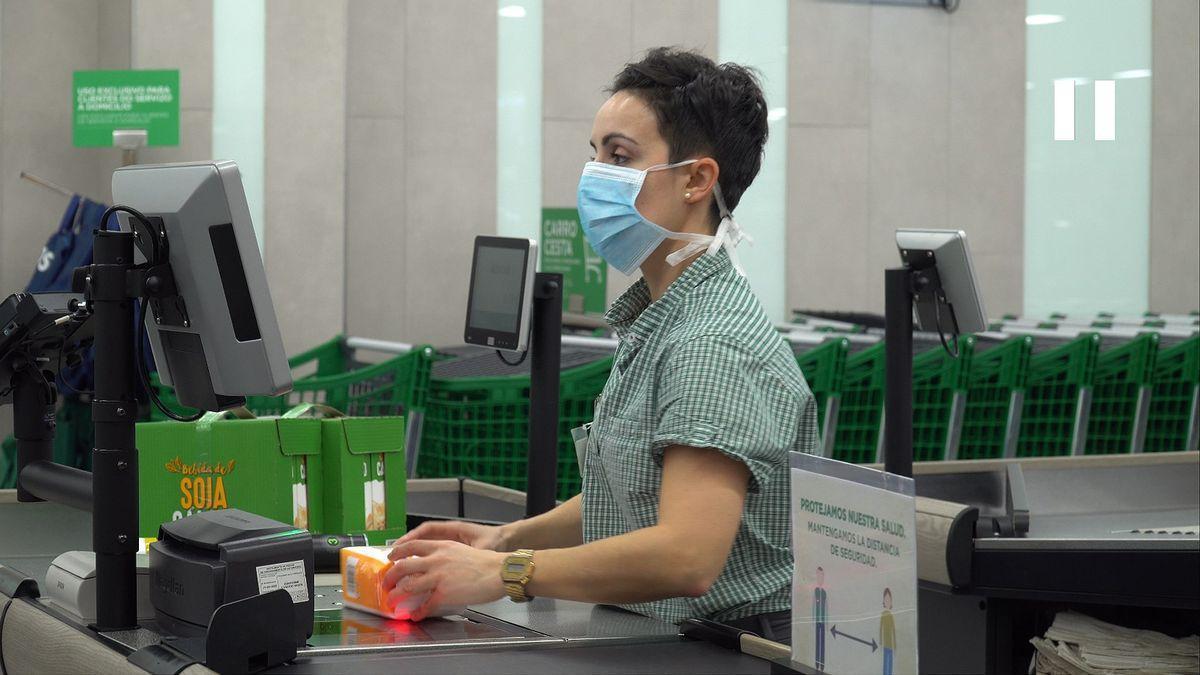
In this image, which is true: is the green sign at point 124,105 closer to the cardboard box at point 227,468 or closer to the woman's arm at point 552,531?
the cardboard box at point 227,468

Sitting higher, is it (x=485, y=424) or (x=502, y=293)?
(x=502, y=293)

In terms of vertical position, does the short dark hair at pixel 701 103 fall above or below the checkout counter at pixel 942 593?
above

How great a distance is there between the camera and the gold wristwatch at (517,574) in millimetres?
1680

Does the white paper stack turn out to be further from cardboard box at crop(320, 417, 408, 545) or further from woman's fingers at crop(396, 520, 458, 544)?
cardboard box at crop(320, 417, 408, 545)

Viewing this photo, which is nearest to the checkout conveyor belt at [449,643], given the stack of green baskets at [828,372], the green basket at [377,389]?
the green basket at [377,389]

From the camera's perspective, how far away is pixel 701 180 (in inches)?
75.6

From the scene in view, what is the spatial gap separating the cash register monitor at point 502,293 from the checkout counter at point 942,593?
378 mm

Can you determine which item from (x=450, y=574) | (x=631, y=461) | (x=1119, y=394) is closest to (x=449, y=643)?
(x=450, y=574)

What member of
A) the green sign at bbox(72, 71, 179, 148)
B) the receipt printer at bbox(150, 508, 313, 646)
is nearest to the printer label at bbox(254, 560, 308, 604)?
the receipt printer at bbox(150, 508, 313, 646)

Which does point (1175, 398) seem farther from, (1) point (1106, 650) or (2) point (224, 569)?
(2) point (224, 569)

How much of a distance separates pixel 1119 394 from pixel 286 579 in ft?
17.2

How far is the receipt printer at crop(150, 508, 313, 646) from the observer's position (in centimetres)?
162

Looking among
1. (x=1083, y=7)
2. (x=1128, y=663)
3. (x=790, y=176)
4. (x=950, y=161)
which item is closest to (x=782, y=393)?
(x=1128, y=663)

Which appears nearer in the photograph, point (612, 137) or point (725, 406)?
point (725, 406)
